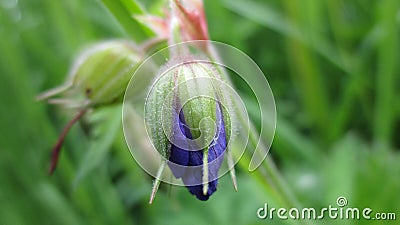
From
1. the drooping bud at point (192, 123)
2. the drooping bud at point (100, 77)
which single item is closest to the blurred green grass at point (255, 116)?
the drooping bud at point (100, 77)

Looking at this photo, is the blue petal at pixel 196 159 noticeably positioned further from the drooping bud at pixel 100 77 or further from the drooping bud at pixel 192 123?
the drooping bud at pixel 100 77

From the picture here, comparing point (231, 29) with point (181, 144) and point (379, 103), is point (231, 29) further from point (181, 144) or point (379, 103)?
point (181, 144)

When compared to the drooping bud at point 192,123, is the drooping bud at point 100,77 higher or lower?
higher

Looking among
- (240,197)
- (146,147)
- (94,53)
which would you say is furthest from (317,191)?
(94,53)

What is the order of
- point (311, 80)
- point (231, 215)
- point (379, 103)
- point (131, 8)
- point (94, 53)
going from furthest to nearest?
1. point (311, 80)
2. point (379, 103)
3. point (231, 215)
4. point (94, 53)
5. point (131, 8)

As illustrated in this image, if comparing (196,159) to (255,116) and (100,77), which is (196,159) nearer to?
(100,77)

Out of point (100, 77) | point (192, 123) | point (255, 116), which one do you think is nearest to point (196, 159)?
point (192, 123)
